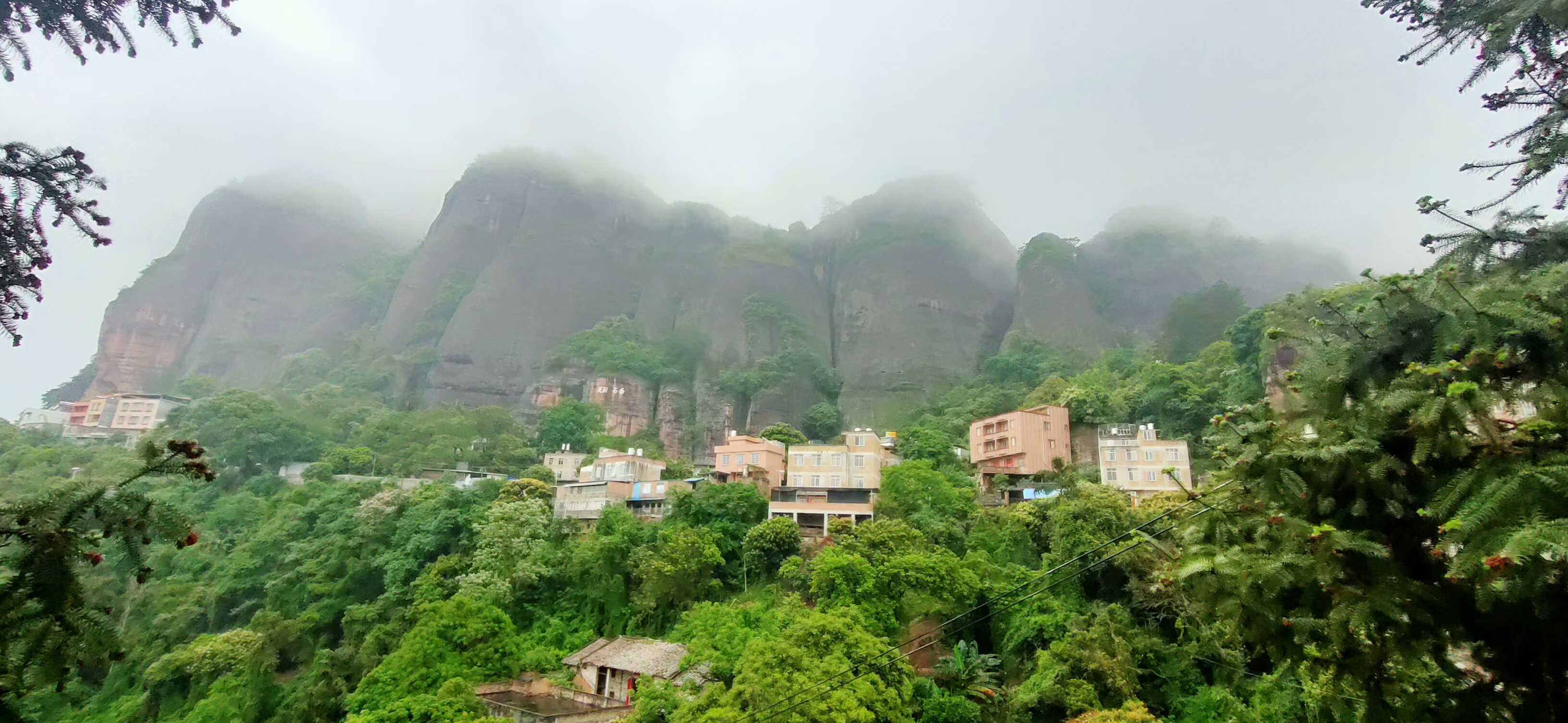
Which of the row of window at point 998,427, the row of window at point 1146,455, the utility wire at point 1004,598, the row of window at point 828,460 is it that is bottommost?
the utility wire at point 1004,598

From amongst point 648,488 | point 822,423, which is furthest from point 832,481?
point 822,423

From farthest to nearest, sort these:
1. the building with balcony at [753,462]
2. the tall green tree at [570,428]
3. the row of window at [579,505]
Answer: the tall green tree at [570,428]
the building with balcony at [753,462]
the row of window at [579,505]

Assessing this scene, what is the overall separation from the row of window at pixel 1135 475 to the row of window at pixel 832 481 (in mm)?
10485

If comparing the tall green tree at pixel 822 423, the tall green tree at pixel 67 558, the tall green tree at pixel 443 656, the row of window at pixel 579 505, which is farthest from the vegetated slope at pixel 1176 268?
the tall green tree at pixel 67 558

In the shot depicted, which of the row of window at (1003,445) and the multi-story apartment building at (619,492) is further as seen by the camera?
the row of window at (1003,445)

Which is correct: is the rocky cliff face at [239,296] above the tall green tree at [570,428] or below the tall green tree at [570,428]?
above

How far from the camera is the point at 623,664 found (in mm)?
22172

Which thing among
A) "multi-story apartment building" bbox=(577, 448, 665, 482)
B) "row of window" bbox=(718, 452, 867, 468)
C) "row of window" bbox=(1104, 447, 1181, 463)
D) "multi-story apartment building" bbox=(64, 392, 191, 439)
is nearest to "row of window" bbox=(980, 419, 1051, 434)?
"row of window" bbox=(1104, 447, 1181, 463)

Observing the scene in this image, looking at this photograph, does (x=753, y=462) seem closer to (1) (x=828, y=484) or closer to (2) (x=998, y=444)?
(1) (x=828, y=484)

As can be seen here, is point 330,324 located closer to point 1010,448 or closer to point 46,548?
point 1010,448

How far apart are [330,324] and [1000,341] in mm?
77268

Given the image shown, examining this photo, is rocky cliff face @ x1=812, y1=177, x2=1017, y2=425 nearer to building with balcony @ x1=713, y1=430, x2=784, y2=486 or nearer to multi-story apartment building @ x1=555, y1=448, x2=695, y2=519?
building with balcony @ x1=713, y1=430, x2=784, y2=486

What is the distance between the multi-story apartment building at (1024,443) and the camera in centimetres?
3734

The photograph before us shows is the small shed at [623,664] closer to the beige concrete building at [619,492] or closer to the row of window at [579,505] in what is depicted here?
the beige concrete building at [619,492]
